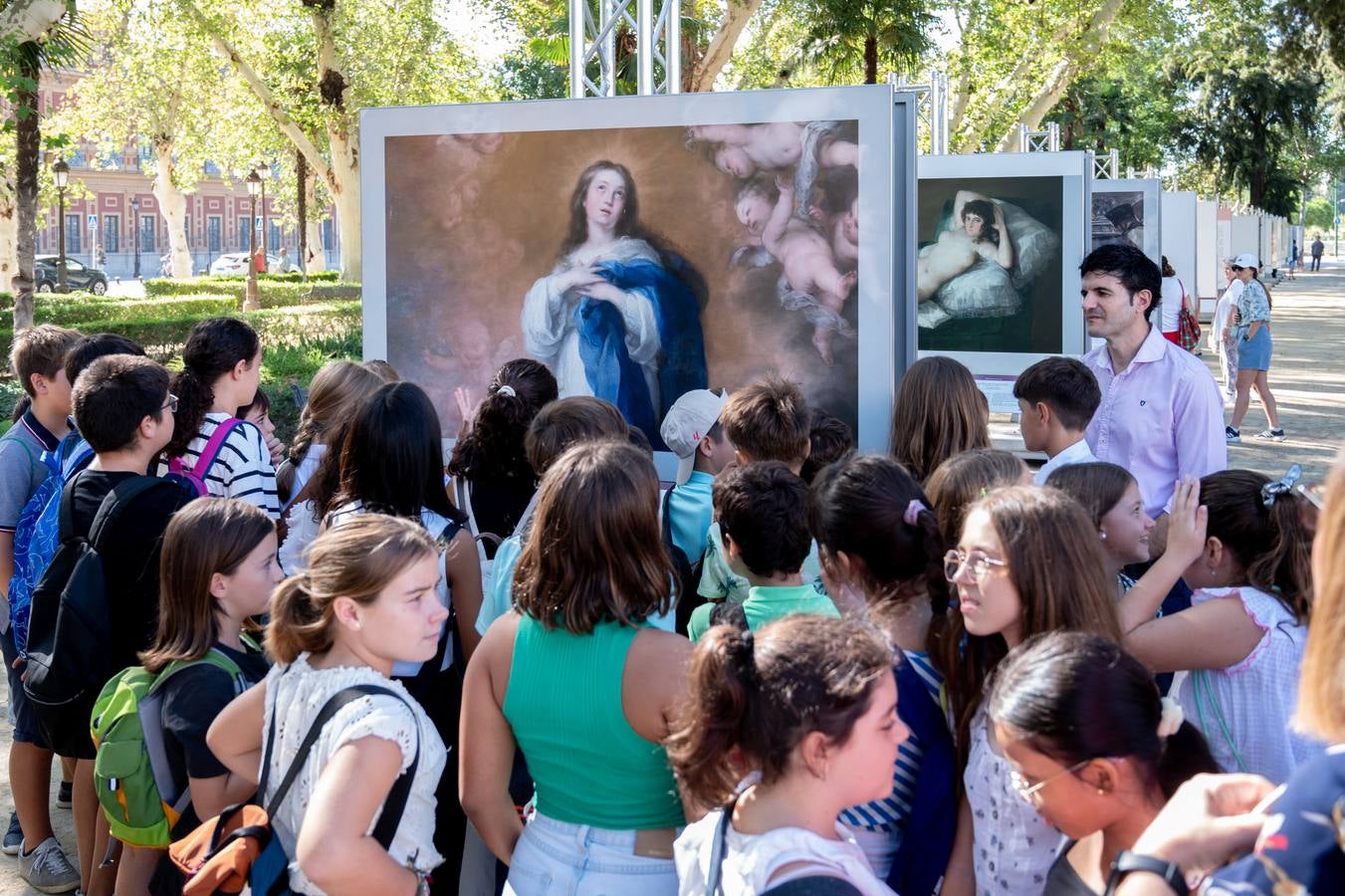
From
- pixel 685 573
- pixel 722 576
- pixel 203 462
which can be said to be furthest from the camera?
pixel 203 462

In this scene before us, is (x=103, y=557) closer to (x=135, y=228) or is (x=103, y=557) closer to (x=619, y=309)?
(x=619, y=309)

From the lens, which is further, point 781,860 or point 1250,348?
point 1250,348

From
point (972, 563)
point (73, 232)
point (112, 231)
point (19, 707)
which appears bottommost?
point (19, 707)

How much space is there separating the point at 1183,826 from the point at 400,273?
5.00 m

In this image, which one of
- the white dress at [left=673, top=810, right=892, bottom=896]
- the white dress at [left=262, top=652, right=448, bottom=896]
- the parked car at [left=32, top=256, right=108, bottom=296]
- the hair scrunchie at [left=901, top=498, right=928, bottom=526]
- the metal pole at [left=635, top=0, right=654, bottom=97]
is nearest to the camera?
the white dress at [left=673, top=810, right=892, bottom=896]

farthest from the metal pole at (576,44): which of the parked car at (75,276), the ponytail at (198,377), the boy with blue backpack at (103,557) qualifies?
the parked car at (75,276)

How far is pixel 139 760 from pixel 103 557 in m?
0.70

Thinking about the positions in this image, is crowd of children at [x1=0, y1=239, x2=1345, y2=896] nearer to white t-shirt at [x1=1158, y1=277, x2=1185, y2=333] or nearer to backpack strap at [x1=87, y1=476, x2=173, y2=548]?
backpack strap at [x1=87, y1=476, x2=173, y2=548]

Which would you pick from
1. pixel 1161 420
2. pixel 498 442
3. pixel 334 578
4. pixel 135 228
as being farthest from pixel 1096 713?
pixel 135 228

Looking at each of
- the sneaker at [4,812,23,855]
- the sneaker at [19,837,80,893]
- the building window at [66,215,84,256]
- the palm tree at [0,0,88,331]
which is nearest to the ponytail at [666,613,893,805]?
the sneaker at [19,837,80,893]

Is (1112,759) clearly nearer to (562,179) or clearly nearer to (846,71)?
(562,179)

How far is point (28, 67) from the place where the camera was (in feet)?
38.8

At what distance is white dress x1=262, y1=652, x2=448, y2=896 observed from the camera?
7.61ft

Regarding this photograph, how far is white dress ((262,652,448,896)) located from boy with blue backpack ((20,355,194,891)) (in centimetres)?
119
